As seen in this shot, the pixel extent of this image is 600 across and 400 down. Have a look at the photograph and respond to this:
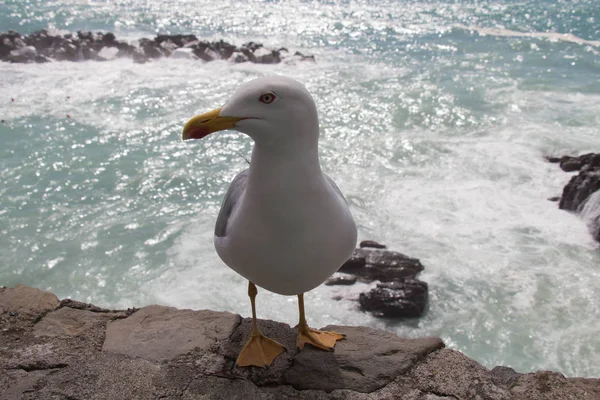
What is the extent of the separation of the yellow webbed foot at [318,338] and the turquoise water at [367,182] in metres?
3.75

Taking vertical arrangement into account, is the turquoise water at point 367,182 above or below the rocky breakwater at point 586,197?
below

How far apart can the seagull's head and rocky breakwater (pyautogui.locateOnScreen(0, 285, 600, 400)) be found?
1.08m

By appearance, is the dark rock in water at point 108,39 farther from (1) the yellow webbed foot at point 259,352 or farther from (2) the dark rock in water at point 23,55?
(1) the yellow webbed foot at point 259,352

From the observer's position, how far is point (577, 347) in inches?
248

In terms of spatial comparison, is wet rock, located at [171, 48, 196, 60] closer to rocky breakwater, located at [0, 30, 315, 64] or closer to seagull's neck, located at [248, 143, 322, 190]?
rocky breakwater, located at [0, 30, 315, 64]

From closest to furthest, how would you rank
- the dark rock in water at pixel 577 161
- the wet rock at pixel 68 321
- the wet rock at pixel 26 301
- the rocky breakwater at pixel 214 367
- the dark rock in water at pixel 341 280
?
the rocky breakwater at pixel 214 367, the wet rock at pixel 68 321, the wet rock at pixel 26 301, the dark rock in water at pixel 341 280, the dark rock in water at pixel 577 161

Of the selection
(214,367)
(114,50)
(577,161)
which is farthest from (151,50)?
(214,367)

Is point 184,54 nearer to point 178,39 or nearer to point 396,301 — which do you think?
point 178,39

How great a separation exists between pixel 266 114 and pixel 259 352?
1.14 metres

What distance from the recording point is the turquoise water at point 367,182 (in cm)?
698

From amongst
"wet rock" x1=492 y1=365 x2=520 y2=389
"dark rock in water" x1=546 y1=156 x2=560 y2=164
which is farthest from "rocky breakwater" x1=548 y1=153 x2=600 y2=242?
"wet rock" x1=492 y1=365 x2=520 y2=389

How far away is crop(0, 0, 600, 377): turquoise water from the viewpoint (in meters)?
6.98

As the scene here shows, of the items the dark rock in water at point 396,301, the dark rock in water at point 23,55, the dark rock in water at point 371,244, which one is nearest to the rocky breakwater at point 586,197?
the dark rock in water at point 371,244

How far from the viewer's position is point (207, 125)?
7.27 feet
